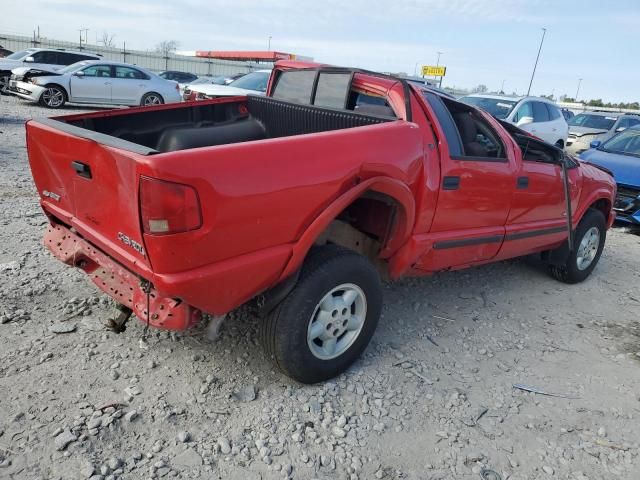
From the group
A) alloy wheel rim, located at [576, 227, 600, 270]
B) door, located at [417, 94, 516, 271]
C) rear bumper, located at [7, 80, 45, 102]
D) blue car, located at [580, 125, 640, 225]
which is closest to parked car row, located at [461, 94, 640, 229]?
blue car, located at [580, 125, 640, 225]

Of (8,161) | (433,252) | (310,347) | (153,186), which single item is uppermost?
(153,186)

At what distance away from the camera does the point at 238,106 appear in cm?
434

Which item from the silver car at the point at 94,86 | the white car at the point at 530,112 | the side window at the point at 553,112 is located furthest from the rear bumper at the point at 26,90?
the side window at the point at 553,112

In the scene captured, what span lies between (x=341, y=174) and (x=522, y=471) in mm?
1729

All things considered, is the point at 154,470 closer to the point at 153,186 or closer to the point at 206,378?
the point at 206,378

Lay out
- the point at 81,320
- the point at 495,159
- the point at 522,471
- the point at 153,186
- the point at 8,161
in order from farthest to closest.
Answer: the point at 8,161 < the point at 495,159 < the point at 81,320 < the point at 522,471 < the point at 153,186

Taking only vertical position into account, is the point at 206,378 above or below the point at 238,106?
below

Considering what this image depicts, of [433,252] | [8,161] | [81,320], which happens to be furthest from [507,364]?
[8,161]

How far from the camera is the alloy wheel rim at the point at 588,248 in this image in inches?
197

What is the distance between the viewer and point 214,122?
13.8ft

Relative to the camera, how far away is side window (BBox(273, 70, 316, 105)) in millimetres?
4020

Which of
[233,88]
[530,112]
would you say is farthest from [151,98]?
[530,112]

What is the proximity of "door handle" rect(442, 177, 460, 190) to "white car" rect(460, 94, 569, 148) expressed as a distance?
7.52 m

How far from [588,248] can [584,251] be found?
3.3 inches
